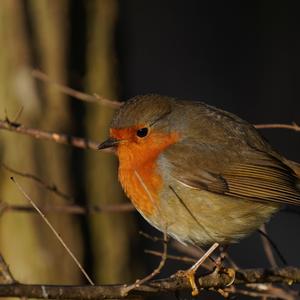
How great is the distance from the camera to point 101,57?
16.8 feet

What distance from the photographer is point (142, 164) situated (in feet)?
12.7

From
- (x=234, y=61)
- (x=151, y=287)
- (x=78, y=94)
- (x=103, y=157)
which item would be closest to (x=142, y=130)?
(x=78, y=94)

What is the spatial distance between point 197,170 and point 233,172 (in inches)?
8.5

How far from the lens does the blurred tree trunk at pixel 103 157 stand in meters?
5.11

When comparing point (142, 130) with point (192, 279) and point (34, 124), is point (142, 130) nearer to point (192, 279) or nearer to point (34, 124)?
point (192, 279)

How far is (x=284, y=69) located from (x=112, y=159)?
4697 millimetres

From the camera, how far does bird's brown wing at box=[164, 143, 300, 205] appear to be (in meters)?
3.85

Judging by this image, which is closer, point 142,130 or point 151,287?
point 151,287

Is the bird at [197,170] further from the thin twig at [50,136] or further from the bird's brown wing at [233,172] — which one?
the thin twig at [50,136]

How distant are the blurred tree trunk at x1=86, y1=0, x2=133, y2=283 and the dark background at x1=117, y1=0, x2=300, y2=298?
3.57 meters

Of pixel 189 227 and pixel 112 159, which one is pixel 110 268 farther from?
pixel 189 227

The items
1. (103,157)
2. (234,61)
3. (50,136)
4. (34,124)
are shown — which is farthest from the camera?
(234,61)


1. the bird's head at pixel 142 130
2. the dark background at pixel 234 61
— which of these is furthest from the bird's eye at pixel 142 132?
the dark background at pixel 234 61

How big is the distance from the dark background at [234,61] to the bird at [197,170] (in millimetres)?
4684
